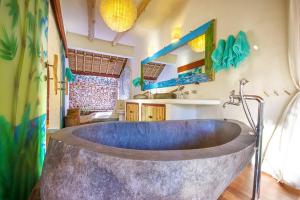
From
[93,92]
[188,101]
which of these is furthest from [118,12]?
[93,92]

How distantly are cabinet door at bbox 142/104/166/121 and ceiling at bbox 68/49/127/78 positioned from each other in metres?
4.04

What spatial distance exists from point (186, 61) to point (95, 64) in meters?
5.17

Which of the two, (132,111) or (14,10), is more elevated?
(14,10)

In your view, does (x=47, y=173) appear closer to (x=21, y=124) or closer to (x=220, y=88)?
(x=21, y=124)

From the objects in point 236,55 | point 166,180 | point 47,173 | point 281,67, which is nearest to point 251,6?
point 236,55

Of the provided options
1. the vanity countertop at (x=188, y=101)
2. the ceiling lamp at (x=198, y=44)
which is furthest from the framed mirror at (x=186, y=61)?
the vanity countertop at (x=188, y=101)

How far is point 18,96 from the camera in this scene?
2.79ft

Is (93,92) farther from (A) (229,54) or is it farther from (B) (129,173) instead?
(B) (129,173)

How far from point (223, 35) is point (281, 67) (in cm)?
87

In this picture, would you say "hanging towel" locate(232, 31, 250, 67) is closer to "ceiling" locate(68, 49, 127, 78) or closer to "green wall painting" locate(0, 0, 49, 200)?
"green wall painting" locate(0, 0, 49, 200)

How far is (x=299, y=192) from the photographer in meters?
1.25

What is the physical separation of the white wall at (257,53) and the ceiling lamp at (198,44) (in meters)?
0.26

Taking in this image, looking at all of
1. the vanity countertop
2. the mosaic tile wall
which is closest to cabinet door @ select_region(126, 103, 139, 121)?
the vanity countertop

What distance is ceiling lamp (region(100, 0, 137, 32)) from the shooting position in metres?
2.21
